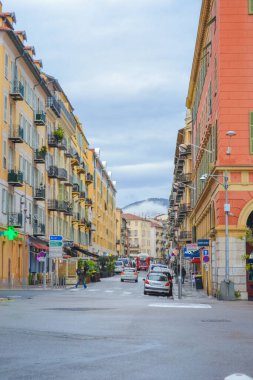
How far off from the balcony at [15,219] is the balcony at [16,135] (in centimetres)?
524

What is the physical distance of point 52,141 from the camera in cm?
7025

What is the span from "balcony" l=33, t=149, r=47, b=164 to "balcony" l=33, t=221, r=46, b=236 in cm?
523

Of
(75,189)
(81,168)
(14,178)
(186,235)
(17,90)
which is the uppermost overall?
(17,90)

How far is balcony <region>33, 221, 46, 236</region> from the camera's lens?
61094mm

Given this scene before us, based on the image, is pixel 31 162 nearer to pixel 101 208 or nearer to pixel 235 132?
pixel 235 132

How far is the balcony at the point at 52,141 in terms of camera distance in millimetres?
69838

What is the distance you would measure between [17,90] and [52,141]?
1697 cm

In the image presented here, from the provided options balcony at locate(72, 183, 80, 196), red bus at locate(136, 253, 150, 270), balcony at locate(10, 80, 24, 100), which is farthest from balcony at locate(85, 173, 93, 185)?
balcony at locate(10, 80, 24, 100)

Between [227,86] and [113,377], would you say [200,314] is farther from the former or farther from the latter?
[227,86]

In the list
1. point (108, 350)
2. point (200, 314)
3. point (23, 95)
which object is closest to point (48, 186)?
point (23, 95)

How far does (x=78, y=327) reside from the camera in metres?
17.5

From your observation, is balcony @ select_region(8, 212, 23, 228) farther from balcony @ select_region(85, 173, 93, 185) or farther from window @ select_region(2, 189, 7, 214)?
balcony @ select_region(85, 173, 93, 185)

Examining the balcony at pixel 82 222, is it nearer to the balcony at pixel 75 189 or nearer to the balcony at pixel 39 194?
the balcony at pixel 75 189

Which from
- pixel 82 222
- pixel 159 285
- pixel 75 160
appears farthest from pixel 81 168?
pixel 159 285
